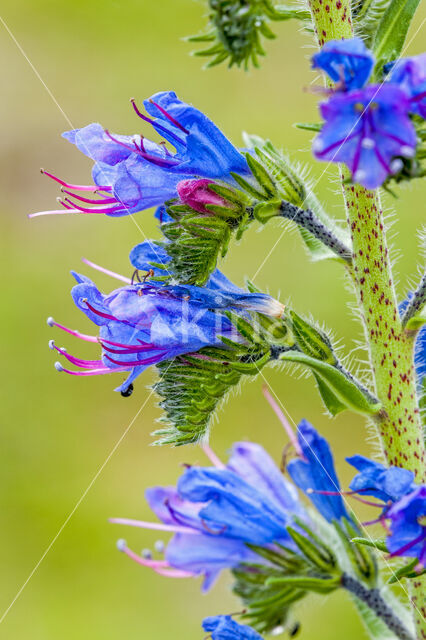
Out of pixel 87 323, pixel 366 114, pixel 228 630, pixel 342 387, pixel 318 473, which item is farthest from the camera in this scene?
pixel 87 323

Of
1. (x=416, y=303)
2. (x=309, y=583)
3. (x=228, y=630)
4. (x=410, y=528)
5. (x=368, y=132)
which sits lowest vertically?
(x=228, y=630)

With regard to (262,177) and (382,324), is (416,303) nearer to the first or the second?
(382,324)

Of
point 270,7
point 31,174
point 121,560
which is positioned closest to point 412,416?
point 270,7

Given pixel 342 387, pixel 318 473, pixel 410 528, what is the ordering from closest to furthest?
pixel 410 528
pixel 342 387
pixel 318 473

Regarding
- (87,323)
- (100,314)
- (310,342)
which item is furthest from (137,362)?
(87,323)

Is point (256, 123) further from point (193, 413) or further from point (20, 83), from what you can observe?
point (193, 413)

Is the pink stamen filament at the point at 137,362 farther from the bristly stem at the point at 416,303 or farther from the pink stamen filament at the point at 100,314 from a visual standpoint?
the bristly stem at the point at 416,303

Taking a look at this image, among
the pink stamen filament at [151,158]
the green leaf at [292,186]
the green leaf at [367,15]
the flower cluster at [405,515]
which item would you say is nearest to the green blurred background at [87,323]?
the green leaf at [367,15]

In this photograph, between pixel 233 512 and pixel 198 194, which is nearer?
pixel 198 194
